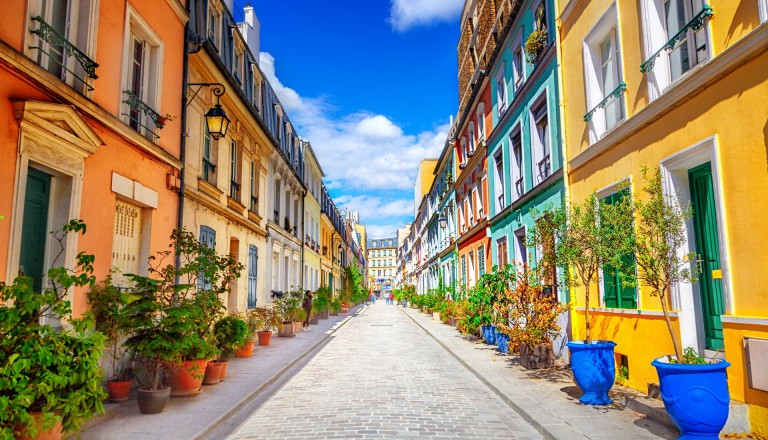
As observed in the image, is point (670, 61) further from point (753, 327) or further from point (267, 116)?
point (267, 116)

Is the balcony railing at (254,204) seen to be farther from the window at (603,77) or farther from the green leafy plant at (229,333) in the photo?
the window at (603,77)

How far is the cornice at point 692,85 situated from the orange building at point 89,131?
758 cm

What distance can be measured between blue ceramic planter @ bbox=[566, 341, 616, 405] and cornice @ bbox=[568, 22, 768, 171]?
3198mm

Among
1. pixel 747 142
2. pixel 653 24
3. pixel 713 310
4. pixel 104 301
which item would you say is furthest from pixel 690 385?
pixel 104 301

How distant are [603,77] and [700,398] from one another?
21.0ft

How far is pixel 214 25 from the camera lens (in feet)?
41.6

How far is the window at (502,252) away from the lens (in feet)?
53.4

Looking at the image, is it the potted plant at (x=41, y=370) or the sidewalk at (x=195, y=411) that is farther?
the sidewalk at (x=195, y=411)

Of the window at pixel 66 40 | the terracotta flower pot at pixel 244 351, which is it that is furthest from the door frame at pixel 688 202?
the terracotta flower pot at pixel 244 351

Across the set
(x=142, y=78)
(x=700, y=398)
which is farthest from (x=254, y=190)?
(x=700, y=398)

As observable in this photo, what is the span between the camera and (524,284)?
1084 centimetres

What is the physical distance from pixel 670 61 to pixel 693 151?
1.55 metres

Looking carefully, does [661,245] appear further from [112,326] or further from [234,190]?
[234,190]

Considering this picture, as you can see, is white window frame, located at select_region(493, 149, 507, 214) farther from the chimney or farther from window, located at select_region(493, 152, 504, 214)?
the chimney
